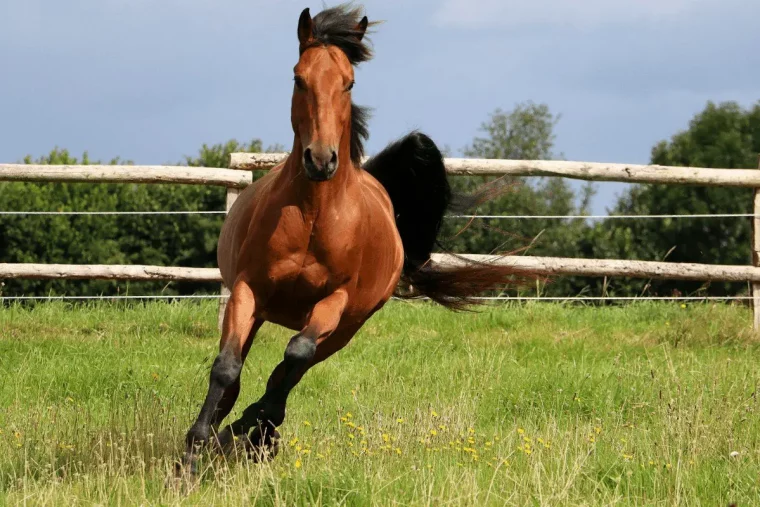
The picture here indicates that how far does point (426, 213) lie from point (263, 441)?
2732 millimetres

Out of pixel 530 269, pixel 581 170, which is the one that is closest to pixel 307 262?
pixel 530 269

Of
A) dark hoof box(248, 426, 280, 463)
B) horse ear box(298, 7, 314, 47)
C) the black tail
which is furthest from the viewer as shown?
the black tail

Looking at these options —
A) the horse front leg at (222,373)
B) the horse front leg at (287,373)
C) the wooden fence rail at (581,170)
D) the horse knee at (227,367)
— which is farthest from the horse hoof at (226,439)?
the wooden fence rail at (581,170)

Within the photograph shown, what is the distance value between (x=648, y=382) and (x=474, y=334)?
2.29 m

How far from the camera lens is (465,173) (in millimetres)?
9781

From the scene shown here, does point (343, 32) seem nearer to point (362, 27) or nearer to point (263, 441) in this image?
point (362, 27)

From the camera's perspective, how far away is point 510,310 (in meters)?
Result: 9.98

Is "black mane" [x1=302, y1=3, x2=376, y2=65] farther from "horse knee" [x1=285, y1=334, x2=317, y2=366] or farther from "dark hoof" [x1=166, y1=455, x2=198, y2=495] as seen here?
"dark hoof" [x1=166, y1=455, x2=198, y2=495]

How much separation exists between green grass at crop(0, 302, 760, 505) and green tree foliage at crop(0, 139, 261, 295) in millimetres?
4075

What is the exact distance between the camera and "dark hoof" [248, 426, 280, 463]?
4719mm

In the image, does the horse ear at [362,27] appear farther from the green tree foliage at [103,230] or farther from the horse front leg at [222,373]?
the green tree foliage at [103,230]

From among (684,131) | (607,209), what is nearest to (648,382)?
(684,131)

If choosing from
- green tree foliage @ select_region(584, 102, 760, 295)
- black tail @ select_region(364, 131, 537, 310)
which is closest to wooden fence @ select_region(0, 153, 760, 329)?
black tail @ select_region(364, 131, 537, 310)

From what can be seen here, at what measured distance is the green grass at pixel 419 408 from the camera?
426 centimetres
